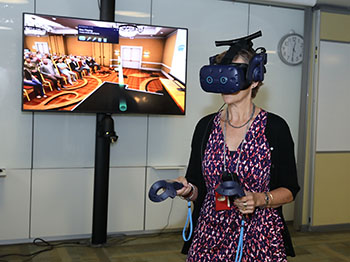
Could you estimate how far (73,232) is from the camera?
4387 millimetres

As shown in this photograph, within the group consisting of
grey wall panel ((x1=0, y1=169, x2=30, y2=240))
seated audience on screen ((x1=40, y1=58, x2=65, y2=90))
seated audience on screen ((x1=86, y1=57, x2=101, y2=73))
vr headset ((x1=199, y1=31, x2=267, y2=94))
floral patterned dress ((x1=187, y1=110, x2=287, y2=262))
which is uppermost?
seated audience on screen ((x1=86, y1=57, x2=101, y2=73))

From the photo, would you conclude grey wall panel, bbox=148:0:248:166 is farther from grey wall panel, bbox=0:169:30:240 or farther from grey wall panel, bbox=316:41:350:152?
grey wall panel, bbox=0:169:30:240

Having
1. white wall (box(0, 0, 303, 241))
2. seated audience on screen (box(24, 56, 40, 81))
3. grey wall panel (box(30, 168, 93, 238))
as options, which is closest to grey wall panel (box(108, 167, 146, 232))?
white wall (box(0, 0, 303, 241))

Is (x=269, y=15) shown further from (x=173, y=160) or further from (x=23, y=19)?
(x=23, y=19)

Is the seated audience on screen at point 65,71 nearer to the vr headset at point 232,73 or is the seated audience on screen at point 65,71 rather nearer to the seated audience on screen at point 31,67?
the seated audience on screen at point 31,67

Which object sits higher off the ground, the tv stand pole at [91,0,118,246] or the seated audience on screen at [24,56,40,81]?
the seated audience on screen at [24,56,40,81]

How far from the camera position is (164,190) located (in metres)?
1.72

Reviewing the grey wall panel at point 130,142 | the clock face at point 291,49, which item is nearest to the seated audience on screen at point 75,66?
the grey wall panel at point 130,142

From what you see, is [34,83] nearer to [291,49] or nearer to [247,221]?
[247,221]

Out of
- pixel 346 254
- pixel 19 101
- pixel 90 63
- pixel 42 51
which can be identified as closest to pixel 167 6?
pixel 90 63

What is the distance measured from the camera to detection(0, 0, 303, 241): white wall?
4.12 m

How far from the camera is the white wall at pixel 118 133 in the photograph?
13.5 feet

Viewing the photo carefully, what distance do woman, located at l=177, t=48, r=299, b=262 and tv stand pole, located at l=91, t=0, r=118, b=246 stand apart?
7.65 feet

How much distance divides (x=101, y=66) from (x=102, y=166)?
0.89 m
